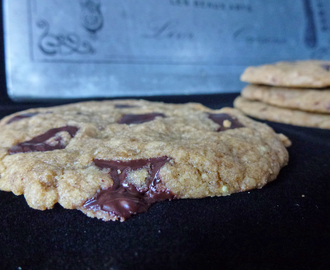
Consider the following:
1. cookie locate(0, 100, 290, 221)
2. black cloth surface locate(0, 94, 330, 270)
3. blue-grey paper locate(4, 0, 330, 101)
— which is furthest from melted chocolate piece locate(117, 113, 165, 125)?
blue-grey paper locate(4, 0, 330, 101)

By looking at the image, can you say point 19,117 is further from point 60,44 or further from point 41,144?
point 60,44

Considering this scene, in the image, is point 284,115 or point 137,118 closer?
point 137,118

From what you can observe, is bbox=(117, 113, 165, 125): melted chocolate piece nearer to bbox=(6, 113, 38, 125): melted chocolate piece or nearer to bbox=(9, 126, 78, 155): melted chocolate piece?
bbox=(9, 126, 78, 155): melted chocolate piece

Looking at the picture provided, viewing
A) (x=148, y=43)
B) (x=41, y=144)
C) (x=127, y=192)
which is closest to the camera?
(x=127, y=192)

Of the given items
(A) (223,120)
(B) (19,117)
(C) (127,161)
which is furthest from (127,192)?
(B) (19,117)

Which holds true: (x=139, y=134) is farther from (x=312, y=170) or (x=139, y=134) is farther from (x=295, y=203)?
(x=312, y=170)

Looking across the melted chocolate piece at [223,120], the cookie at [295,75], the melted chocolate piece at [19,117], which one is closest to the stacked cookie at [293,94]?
the cookie at [295,75]
